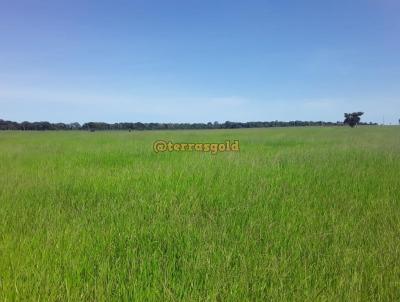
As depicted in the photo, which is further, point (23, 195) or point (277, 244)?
point (23, 195)

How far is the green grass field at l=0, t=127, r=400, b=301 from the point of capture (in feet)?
8.18

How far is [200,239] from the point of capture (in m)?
3.33

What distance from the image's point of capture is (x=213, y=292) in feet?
7.89

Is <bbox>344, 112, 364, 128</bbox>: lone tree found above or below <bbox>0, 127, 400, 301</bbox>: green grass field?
above

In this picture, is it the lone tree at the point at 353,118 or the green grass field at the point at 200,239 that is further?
the lone tree at the point at 353,118

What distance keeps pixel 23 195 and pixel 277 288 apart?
4.25m

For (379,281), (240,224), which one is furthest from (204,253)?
(379,281)

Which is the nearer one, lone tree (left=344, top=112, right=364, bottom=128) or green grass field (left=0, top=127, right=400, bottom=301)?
green grass field (left=0, top=127, right=400, bottom=301)

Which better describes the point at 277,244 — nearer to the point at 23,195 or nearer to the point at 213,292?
the point at 213,292

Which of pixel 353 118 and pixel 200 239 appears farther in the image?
pixel 353 118

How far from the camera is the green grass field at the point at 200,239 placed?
2494mm

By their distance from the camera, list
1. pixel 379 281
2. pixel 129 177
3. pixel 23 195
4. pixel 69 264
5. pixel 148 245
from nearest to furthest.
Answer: pixel 379 281
pixel 69 264
pixel 148 245
pixel 23 195
pixel 129 177

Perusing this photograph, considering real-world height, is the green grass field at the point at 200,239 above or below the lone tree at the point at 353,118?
below

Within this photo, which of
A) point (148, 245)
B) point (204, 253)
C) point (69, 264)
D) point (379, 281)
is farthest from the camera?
point (148, 245)
